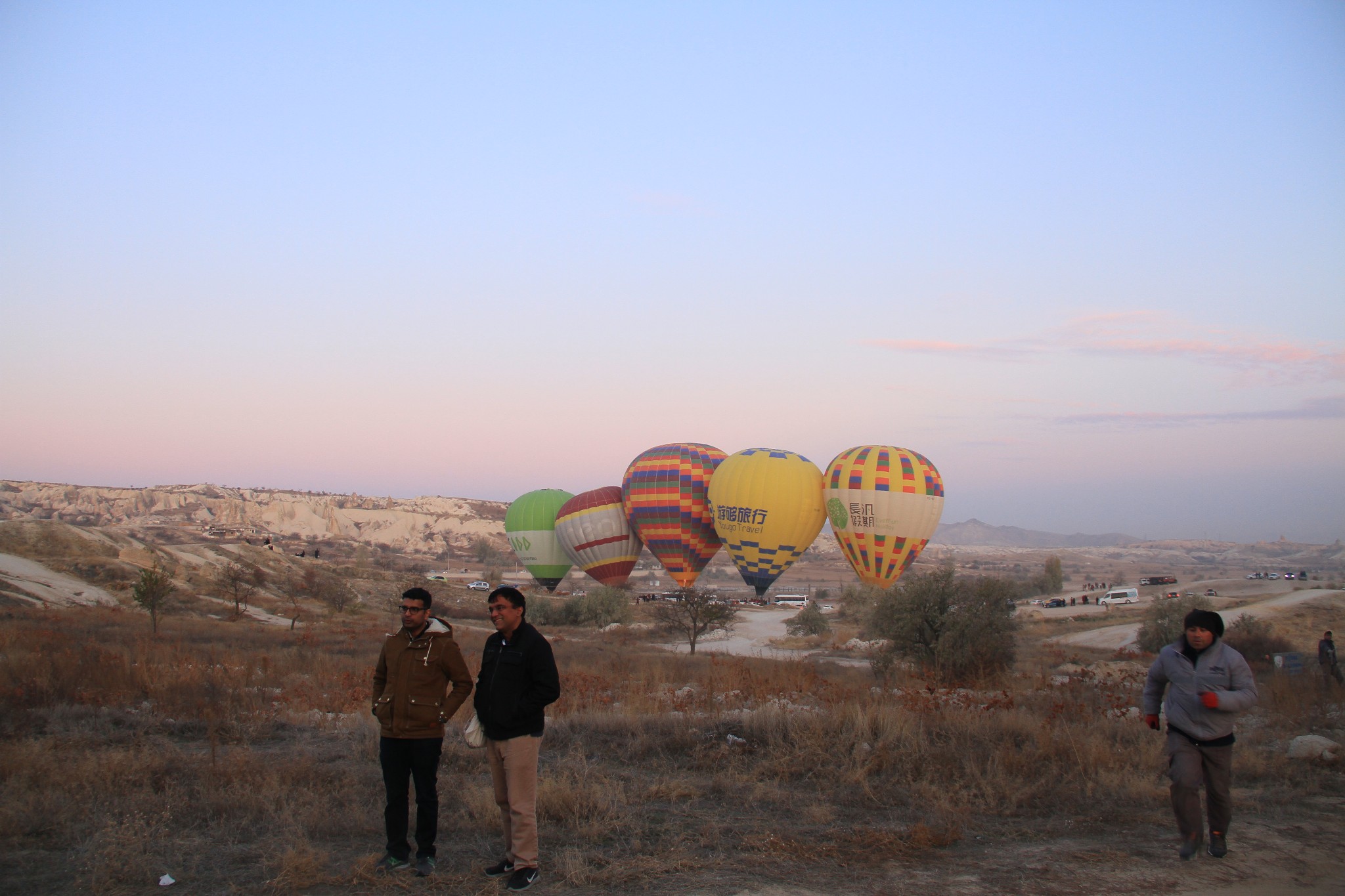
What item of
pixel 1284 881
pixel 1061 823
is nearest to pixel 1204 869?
pixel 1284 881

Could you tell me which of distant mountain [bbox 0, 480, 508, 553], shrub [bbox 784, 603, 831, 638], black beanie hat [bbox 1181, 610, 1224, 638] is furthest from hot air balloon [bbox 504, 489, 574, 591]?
distant mountain [bbox 0, 480, 508, 553]

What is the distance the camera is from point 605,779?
683 centimetres

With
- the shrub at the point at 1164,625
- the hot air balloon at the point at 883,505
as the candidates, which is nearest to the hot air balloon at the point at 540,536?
the hot air balloon at the point at 883,505

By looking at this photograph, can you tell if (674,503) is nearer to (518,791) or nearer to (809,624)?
(809,624)

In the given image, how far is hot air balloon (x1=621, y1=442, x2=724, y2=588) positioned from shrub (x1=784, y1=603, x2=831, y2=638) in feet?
54.6

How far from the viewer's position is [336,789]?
21.2 ft

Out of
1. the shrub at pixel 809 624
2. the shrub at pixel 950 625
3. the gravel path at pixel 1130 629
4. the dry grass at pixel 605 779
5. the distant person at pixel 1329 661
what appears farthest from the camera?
the shrub at pixel 809 624

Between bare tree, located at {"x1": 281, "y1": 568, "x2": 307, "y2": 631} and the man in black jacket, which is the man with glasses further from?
bare tree, located at {"x1": 281, "y1": 568, "x2": 307, "y2": 631}

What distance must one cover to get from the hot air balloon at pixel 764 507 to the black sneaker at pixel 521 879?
19.8 meters

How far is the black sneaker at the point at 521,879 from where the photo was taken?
4.67 m

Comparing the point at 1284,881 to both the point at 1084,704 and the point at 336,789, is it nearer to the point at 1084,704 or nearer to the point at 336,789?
the point at 1084,704

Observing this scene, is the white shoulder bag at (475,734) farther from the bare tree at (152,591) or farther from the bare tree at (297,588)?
the bare tree at (297,588)

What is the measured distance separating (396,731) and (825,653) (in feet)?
94.1

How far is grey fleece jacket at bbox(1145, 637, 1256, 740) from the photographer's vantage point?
5.16m
